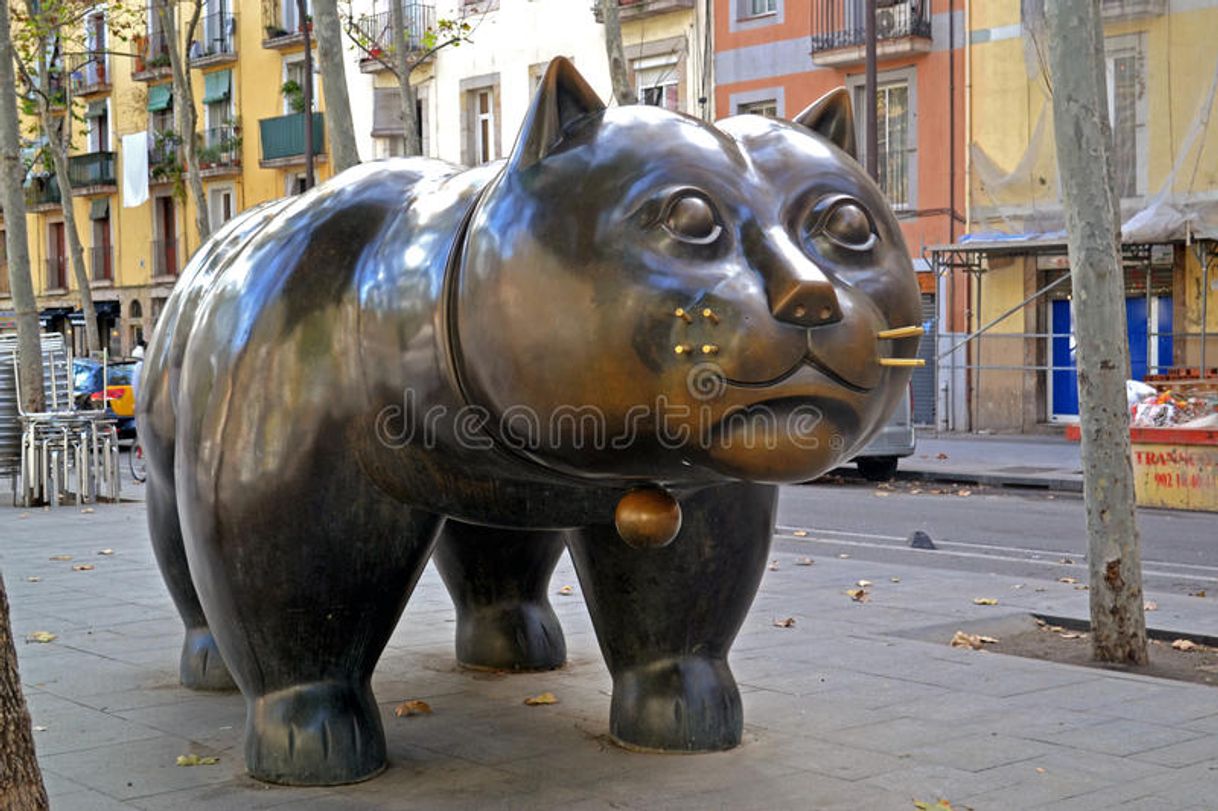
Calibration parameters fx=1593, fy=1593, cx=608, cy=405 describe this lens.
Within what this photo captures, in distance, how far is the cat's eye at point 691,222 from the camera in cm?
370

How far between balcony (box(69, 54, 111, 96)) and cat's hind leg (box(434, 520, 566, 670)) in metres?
41.8

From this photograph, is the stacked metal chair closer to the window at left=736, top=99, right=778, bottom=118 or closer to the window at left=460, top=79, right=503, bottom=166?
the window at left=736, top=99, right=778, bottom=118

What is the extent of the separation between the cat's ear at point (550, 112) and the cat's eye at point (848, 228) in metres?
0.65

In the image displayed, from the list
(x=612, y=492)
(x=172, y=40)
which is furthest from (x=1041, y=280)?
(x=612, y=492)

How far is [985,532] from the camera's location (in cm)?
1242

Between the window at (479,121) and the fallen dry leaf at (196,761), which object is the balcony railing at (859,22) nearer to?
the window at (479,121)

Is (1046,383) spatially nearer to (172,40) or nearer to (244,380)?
(172,40)

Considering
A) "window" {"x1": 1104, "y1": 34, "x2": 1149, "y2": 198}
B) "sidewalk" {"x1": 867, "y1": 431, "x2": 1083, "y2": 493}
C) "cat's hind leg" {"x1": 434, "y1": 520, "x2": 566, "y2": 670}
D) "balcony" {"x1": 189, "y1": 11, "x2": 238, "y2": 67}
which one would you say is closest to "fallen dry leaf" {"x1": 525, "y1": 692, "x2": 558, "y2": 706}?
"cat's hind leg" {"x1": 434, "y1": 520, "x2": 566, "y2": 670}

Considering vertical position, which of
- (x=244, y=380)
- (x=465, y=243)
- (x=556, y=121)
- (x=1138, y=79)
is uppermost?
(x=1138, y=79)

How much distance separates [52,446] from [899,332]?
12.5 metres

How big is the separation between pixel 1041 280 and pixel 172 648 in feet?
62.0

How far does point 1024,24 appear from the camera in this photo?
2223 cm

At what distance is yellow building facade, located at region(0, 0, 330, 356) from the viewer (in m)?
38.8

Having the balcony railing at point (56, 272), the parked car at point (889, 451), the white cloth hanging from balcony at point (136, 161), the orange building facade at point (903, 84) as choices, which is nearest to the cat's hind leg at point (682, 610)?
the parked car at point (889, 451)
